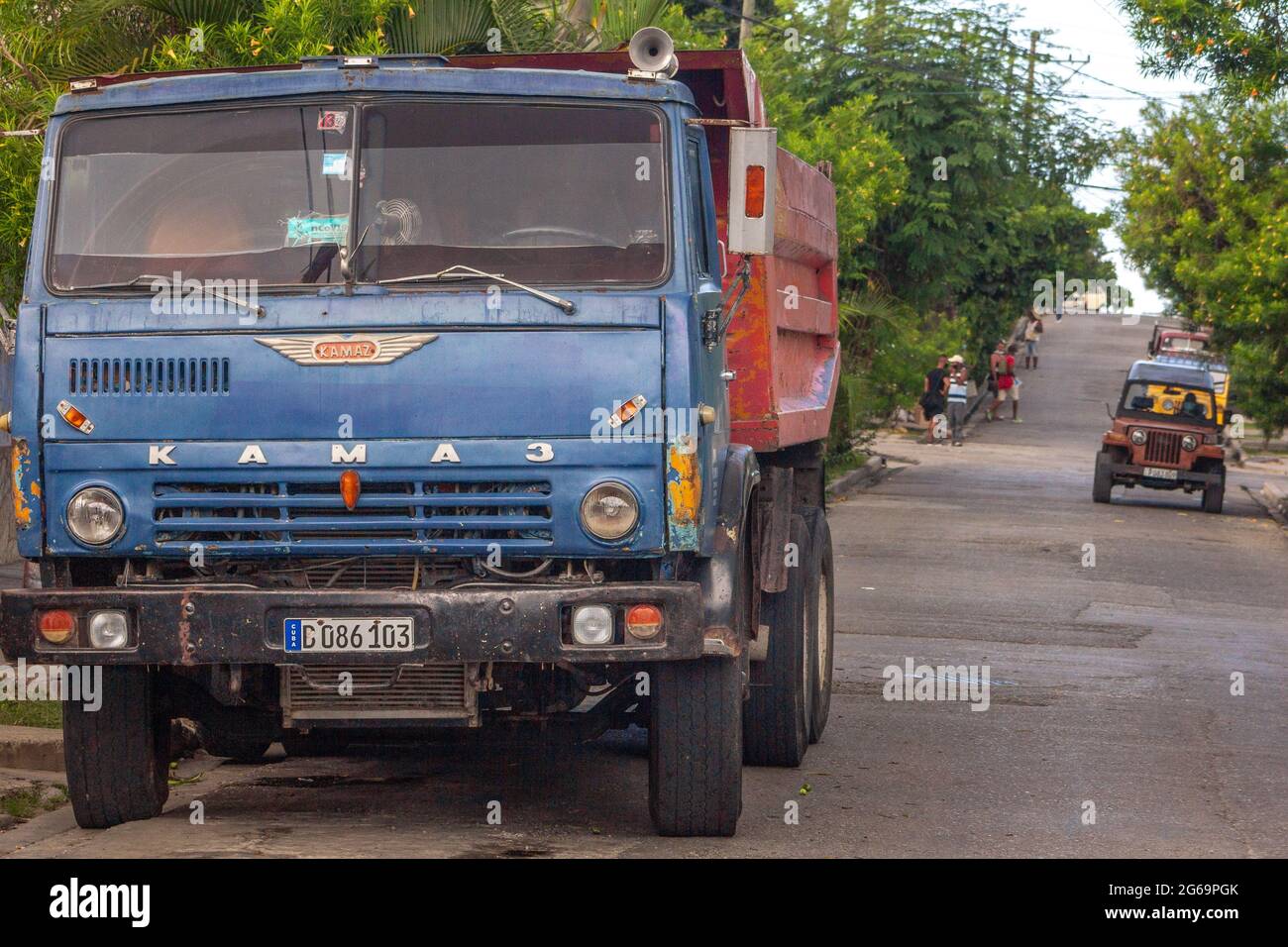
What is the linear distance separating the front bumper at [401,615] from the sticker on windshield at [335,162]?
4.74 feet

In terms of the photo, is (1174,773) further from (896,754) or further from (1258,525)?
(1258,525)

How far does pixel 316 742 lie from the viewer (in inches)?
292

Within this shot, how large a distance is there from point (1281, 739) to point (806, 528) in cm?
282

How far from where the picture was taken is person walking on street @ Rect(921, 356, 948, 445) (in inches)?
1596

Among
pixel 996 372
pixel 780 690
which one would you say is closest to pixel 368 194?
pixel 780 690

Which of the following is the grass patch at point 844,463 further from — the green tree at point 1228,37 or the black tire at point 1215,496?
the green tree at point 1228,37

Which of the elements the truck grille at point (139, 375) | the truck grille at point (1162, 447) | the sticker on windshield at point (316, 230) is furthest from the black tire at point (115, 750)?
the truck grille at point (1162, 447)

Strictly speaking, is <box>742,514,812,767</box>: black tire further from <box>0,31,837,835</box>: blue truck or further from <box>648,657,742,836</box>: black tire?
<box>648,657,742,836</box>: black tire

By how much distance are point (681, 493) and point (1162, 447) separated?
882 inches

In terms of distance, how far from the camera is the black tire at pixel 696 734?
6.80 meters

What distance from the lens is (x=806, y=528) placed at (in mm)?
9320

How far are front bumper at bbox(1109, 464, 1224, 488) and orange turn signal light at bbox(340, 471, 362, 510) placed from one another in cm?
2228

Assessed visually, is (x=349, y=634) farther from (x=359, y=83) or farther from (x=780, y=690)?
(x=780, y=690)

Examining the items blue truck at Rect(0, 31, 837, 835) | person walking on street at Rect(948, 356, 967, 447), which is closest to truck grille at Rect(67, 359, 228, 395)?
blue truck at Rect(0, 31, 837, 835)
